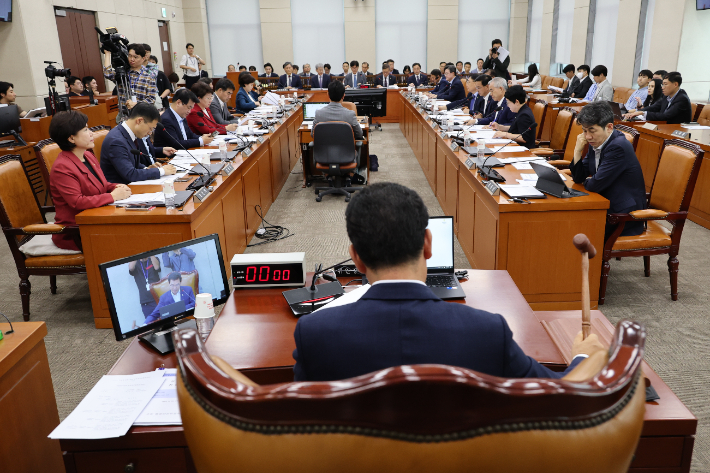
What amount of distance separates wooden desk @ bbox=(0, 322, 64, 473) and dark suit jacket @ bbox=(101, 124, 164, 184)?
2009mm

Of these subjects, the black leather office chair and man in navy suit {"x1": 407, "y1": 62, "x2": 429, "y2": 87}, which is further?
man in navy suit {"x1": 407, "y1": 62, "x2": 429, "y2": 87}

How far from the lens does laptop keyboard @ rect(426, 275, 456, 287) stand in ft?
6.61

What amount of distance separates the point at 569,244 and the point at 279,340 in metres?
1.98

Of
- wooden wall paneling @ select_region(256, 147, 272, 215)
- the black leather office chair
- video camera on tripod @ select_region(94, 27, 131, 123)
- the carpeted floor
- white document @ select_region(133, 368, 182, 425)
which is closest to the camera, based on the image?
white document @ select_region(133, 368, 182, 425)

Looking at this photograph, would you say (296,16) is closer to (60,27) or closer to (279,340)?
(60,27)

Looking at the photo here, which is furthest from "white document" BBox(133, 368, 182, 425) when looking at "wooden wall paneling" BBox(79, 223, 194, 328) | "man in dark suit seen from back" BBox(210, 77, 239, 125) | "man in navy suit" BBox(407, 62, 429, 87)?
"man in navy suit" BBox(407, 62, 429, 87)

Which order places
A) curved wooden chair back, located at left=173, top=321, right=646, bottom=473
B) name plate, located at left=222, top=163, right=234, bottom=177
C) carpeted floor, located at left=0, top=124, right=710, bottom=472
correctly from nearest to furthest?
curved wooden chair back, located at left=173, top=321, right=646, bottom=473
carpeted floor, located at left=0, top=124, right=710, bottom=472
name plate, located at left=222, top=163, right=234, bottom=177

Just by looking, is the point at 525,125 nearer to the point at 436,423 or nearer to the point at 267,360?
the point at 267,360

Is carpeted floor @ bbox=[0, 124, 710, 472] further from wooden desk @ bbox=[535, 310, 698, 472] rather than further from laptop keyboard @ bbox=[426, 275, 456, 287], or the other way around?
laptop keyboard @ bbox=[426, 275, 456, 287]

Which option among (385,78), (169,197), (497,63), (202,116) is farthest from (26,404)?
(385,78)

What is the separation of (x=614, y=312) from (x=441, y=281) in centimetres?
170

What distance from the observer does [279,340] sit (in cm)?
173

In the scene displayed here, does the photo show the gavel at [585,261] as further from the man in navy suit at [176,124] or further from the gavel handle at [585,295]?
the man in navy suit at [176,124]

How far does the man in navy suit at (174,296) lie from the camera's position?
179cm
